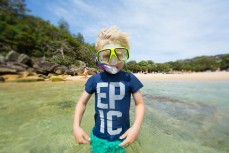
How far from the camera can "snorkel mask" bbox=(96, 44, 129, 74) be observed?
6.48ft

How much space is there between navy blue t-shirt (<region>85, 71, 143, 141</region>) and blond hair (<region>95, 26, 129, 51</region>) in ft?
1.01

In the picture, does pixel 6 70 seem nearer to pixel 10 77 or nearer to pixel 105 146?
pixel 10 77

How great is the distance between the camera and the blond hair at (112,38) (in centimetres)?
218

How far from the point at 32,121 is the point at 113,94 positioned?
3453 millimetres

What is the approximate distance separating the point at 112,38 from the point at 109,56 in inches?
10.4

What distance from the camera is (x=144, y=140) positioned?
3607mm

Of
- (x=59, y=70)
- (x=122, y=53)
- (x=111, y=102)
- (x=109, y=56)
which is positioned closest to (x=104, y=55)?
(x=109, y=56)

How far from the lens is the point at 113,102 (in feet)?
6.79

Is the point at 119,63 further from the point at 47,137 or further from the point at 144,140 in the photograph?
the point at 47,137

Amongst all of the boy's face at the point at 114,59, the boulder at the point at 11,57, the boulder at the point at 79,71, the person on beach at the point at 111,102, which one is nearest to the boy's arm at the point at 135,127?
the person on beach at the point at 111,102

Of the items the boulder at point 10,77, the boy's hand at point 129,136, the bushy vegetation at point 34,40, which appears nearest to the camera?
the boy's hand at point 129,136

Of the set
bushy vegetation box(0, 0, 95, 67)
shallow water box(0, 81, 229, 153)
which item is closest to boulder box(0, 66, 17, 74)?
bushy vegetation box(0, 0, 95, 67)

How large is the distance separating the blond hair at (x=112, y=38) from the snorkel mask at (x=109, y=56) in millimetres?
161

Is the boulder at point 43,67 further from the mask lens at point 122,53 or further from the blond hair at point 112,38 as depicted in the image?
the mask lens at point 122,53
